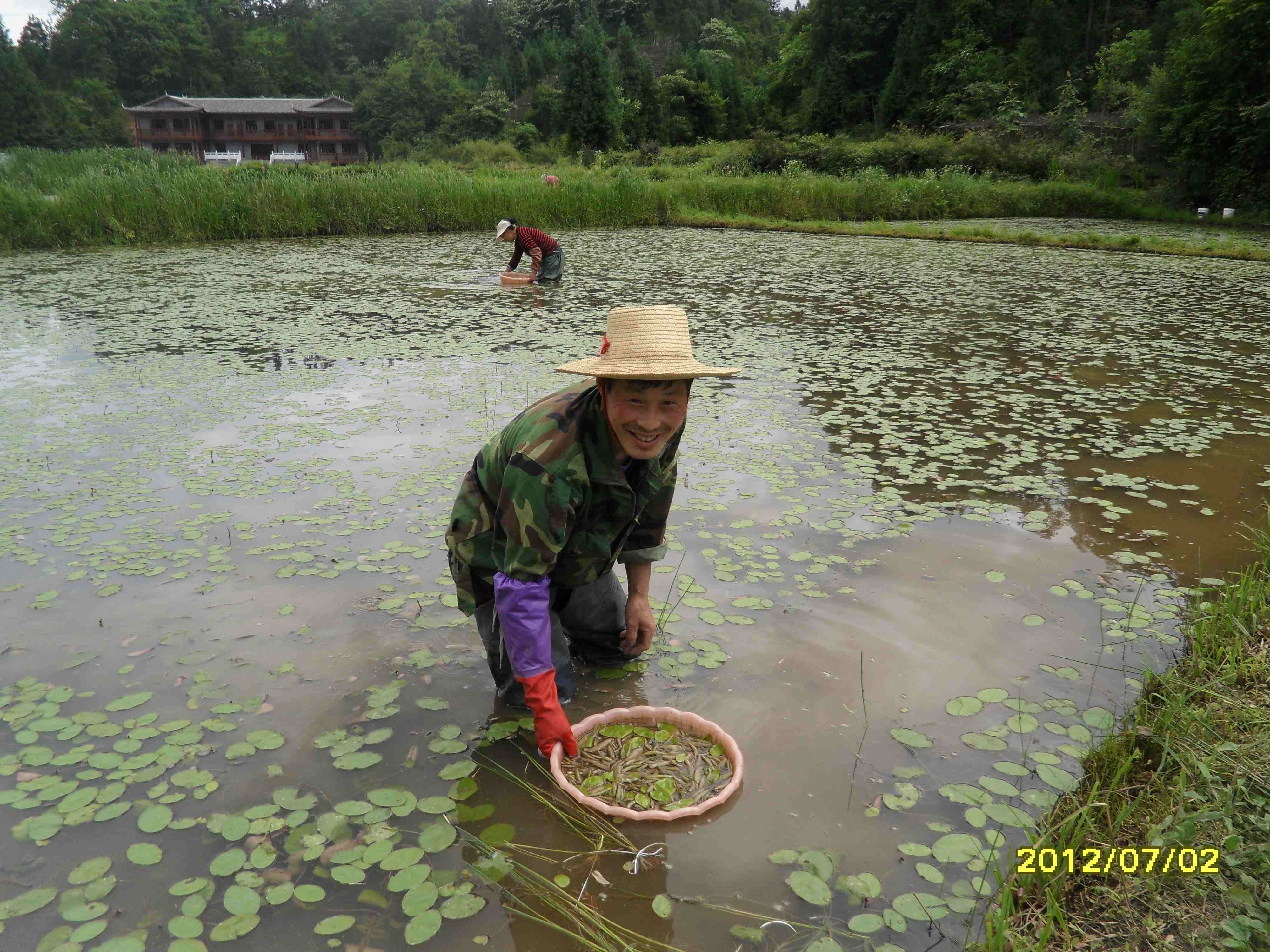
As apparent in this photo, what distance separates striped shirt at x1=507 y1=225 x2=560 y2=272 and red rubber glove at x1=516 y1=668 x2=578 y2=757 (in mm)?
7803

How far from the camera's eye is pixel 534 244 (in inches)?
357

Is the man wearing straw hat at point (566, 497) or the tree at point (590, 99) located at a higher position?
the tree at point (590, 99)

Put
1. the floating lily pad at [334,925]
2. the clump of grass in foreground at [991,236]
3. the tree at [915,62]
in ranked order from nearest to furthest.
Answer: the floating lily pad at [334,925], the clump of grass in foreground at [991,236], the tree at [915,62]

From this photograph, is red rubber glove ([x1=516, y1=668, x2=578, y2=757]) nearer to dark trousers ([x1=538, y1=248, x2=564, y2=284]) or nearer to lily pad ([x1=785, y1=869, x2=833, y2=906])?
lily pad ([x1=785, y1=869, x2=833, y2=906])

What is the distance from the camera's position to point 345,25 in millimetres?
71625

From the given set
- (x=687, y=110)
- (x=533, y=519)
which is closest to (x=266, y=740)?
(x=533, y=519)

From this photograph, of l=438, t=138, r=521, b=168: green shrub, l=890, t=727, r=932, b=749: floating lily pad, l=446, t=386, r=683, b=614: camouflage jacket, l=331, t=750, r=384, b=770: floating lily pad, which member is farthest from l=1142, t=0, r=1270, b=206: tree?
l=438, t=138, r=521, b=168: green shrub

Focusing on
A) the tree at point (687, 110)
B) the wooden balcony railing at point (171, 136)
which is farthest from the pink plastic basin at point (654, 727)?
the wooden balcony railing at point (171, 136)

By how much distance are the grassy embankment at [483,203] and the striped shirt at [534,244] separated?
5.27m

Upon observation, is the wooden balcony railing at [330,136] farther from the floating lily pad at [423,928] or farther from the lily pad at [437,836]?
the floating lily pad at [423,928]

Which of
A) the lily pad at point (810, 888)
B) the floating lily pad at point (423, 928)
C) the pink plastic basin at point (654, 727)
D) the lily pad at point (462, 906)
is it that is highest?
the pink plastic basin at point (654, 727)

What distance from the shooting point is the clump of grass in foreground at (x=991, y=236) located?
12.6m

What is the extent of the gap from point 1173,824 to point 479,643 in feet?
6.12
